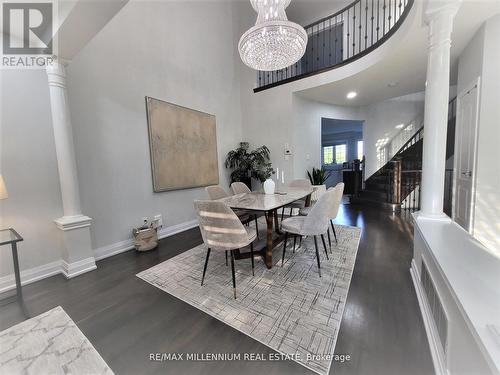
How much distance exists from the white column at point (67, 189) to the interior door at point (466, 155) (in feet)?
15.7

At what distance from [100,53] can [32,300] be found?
2963 millimetres

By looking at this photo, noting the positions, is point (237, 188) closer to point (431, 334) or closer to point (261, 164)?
point (261, 164)

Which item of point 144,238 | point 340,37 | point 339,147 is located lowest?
point 144,238

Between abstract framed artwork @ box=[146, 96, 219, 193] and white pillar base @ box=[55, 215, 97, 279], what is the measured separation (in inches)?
45.3

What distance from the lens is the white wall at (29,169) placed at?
211 cm

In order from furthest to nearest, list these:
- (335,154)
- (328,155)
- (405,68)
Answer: (328,155), (335,154), (405,68)

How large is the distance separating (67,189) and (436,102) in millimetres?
3925

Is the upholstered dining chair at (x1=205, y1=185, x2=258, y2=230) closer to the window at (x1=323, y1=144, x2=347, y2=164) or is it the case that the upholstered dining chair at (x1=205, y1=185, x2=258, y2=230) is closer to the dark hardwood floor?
the dark hardwood floor

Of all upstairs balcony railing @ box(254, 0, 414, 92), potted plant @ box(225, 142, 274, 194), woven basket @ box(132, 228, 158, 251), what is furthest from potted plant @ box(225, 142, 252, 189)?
woven basket @ box(132, 228, 158, 251)

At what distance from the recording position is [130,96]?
3.05 metres

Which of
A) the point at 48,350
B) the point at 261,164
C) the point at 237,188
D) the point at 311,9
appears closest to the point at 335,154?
the point at 311,9

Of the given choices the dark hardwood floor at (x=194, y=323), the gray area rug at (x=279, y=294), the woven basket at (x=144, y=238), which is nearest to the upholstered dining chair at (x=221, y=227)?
the gray area rug at (x=279, y=294)

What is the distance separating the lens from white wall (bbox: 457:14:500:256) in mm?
2314

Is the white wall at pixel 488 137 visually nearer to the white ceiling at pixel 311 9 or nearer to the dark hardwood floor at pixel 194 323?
the dark hardwood floor at pixel 194 323
